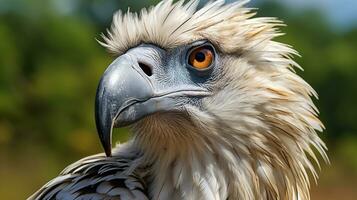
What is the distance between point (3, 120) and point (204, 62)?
18832 mm

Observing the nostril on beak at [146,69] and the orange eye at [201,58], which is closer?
the nostril on beak at [146,69]

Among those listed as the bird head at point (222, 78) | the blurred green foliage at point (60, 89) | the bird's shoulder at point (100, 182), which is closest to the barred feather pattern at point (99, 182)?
the bird's shoulder at point (100, 182)

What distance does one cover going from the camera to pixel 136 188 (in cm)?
448

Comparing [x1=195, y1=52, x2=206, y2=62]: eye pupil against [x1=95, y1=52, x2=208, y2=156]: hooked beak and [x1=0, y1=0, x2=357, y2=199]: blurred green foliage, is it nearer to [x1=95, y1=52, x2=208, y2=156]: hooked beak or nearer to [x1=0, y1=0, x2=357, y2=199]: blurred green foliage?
[x1=95, y1=52, x2=208, y2=156]: hooked beak

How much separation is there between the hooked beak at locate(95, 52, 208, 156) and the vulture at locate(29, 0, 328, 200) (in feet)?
0.05

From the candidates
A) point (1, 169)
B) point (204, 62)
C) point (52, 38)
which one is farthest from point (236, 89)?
point (52, 38)

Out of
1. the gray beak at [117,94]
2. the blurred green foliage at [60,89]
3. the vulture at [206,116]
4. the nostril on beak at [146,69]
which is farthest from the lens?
the blurred green foliage at [60,89]

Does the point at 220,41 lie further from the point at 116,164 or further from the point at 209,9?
the point at 116,164

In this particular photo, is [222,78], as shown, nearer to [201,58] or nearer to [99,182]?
[201,58]

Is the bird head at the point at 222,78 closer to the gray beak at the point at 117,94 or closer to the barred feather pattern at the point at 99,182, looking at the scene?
the gray beak at the point at 117,94

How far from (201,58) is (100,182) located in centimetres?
80

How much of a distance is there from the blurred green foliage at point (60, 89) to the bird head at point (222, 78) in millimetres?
13637

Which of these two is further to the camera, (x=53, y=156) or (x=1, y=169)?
(x=53, y=156)

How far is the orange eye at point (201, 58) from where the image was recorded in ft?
15.1
